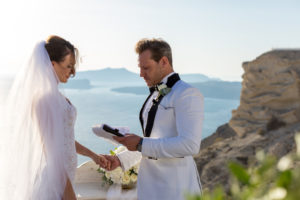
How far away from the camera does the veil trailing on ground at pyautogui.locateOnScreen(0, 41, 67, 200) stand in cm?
270

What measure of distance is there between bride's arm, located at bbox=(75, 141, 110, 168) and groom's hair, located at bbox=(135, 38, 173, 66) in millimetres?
1093

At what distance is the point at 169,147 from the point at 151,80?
0.60 meters

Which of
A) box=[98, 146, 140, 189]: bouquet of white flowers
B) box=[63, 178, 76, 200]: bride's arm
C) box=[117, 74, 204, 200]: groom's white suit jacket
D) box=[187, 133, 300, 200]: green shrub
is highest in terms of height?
box=[187, 133, 300, 200]: green shrub

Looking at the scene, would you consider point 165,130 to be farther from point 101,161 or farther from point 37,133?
point 101,161

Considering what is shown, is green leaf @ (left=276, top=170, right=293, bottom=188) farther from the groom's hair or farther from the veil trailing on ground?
the groom's hair

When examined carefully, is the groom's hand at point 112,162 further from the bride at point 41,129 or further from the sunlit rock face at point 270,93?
the sunlit rock face at point 270,93

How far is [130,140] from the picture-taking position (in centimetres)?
279

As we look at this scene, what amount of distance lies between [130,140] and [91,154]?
91cm

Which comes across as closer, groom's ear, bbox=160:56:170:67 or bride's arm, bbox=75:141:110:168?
groom's ear, bbox=160:56:170:67

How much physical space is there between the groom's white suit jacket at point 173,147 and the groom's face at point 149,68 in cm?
15

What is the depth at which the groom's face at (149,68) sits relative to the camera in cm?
292

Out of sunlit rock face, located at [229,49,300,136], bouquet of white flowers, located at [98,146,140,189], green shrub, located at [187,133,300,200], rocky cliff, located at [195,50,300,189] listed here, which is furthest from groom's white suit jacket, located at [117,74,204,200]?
sunlit rock face, located at [229,49,300,136]

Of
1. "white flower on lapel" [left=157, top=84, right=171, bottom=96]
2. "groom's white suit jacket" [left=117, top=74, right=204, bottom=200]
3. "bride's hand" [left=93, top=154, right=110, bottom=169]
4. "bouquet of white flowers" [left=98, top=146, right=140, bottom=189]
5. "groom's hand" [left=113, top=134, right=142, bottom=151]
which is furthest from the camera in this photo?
"bouquet of white flowers" [left=98, top=146, right=140, bottom=189]

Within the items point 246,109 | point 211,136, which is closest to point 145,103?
point 246,109
